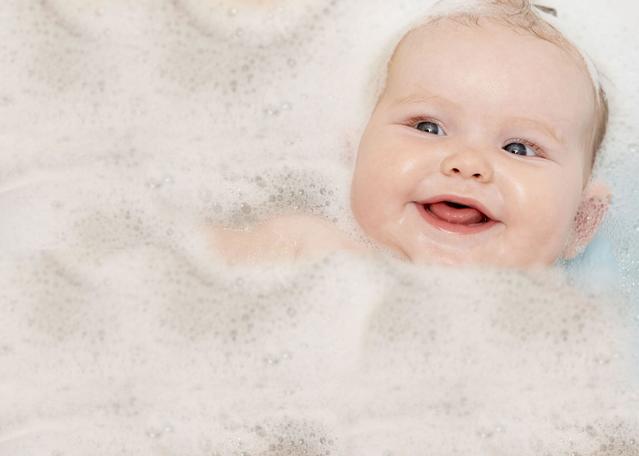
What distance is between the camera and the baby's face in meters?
1.20

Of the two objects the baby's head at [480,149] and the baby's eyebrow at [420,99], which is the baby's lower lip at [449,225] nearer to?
the baby's head at [480,149]

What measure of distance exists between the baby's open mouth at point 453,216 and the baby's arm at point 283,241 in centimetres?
10

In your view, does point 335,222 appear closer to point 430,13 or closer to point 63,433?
→ point 430,13

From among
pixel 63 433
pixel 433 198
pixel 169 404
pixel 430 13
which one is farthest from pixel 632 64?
pixel 63 433

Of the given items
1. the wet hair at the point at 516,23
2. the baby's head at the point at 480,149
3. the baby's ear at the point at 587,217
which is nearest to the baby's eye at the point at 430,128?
the baby's head at the point at 480,149

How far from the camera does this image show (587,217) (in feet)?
4.46

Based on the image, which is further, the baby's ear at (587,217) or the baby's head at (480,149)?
the baby's ear at (587,217)

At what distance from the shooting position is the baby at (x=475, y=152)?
1202mm

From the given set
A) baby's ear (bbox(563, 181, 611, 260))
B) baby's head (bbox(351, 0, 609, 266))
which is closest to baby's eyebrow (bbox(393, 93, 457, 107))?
baby's head (bbox(351, 0, 609, 266))

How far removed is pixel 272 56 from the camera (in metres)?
1.42

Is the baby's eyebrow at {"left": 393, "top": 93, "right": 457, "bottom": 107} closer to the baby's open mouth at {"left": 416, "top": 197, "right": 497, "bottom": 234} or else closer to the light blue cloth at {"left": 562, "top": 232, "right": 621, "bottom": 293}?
the baby's open mouth at {"left": 416, "top": 197, "right": 497, "bottom": 234}

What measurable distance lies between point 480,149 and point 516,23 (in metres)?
0.18

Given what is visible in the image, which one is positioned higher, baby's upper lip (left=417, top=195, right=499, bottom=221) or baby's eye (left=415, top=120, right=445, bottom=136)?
baby's eye (left=415, top=120, right=445, bottom=136)

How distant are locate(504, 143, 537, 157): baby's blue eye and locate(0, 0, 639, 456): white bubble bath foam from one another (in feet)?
0.48
